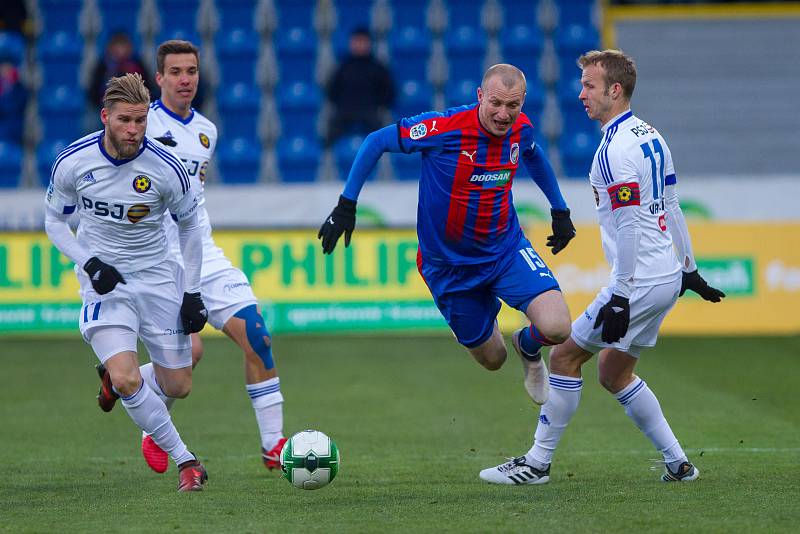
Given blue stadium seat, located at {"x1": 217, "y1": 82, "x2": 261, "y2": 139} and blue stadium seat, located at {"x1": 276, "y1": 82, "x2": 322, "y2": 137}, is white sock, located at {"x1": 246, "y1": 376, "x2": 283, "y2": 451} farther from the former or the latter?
blue stadium seat, located at {"x1": 217, "y1": 82, "x2": 261, "y2": 139}

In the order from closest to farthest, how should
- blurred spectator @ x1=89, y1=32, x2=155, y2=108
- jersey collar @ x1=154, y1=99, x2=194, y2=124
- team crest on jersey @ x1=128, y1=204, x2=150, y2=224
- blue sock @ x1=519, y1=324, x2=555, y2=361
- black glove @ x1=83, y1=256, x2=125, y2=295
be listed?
black glove @ x1=83, y1=256, x2=125, y2=295, team crest on jersey @ x1=128, y1=204, x2=150, y2=224, blue sock @ x1=519, y1=324, x2=555, y2=361, jersey collar @ x1=154, y1=99, x2=194, y2=124, blurred spectator @ x1=89, y1=32, x2=155, y2=108

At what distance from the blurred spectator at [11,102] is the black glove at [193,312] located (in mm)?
10770

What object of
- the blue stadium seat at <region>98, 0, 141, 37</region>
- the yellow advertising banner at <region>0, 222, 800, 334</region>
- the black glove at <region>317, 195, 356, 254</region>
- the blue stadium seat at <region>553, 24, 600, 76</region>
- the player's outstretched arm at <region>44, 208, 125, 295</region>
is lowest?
the yellow advertising banner at <region>0, 222, 800, 334</region>

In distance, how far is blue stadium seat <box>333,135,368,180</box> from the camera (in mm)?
17219

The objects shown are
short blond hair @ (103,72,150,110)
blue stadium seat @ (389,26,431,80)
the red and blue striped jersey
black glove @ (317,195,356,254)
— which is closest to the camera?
short blond hair @ (103,72,150,110)

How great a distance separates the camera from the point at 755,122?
63.6 feet

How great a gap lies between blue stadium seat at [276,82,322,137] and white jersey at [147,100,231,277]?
981cm

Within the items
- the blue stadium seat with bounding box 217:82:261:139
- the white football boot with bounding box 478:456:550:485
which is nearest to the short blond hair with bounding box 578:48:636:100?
the white football boot with bounding box 478:456:550:485

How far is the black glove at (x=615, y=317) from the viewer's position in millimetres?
6738

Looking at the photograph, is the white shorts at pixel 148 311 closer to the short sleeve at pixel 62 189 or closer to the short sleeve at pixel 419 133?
the short sleeve at pixel 62 189

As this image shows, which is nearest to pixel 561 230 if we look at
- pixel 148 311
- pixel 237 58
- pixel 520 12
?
pixel 148 311

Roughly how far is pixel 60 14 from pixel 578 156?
8.05 meters

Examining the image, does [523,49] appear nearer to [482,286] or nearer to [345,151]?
[345,151]

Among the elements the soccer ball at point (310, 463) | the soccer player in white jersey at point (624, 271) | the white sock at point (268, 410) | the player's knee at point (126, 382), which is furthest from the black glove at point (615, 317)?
the player's knee at point (126, 382)
